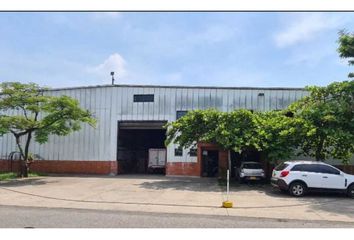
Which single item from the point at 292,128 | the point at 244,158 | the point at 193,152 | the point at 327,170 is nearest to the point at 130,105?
the point at 193,152

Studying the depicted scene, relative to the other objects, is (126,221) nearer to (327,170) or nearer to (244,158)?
(327,170)

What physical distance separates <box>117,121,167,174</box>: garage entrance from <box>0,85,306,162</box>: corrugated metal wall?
94 centimetres

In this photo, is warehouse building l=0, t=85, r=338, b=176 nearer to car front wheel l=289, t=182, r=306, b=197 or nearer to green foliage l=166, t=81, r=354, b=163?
green foliage l=166, t=81, r=354, b=163

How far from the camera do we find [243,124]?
992 inches

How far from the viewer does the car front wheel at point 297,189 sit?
1940cm

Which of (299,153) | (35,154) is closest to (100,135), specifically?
(35,154)

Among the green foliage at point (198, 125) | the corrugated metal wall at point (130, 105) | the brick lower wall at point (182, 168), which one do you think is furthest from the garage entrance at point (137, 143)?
the green foliage at point (198, 125)

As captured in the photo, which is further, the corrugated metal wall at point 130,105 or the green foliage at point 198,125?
the corrugated metal wall at point 130,105

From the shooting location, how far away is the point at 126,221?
37.8 feet

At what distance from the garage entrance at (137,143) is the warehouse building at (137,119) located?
0.11 m

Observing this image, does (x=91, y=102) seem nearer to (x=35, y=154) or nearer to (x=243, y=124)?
(x=35, y=154)

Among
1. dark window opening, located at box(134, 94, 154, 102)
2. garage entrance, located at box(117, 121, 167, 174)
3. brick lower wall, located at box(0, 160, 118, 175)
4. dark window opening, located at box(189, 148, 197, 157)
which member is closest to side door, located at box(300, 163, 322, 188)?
dark window opening, located at box(189, 148, 197, 157)

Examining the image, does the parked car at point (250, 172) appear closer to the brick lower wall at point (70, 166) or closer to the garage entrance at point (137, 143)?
the garage entrance at point (137, 143)

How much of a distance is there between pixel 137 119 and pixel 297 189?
16252 millimetres
